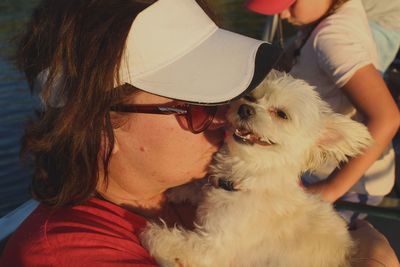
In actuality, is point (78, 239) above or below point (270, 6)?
below

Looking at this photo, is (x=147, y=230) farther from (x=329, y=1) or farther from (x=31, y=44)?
(x=329, y=1)

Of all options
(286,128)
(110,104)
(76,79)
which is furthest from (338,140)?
(76,79)

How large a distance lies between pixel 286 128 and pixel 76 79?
1080mm

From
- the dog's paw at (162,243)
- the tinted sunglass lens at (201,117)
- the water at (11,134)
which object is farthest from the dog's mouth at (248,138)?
the water at (11,134)

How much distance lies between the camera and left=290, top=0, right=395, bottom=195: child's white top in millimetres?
3082

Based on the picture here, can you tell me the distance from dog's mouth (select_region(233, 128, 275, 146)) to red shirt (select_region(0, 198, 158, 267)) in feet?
2.10

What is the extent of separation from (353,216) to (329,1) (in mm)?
1572

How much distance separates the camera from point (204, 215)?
2.40m

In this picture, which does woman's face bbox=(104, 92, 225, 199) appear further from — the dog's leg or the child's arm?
the child's arm

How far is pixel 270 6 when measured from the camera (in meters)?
3.70

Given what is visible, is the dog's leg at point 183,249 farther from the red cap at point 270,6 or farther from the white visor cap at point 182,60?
the red cap at point 270,6

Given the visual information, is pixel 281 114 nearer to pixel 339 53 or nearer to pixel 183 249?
pixel 183 249

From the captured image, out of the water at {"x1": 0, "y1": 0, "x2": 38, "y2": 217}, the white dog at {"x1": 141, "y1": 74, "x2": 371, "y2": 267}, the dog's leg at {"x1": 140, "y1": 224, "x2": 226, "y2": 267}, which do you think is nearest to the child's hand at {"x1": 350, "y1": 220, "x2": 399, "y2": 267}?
the white dog at {"x1": 141, "y1": 74, "x2": 371, "y2": 267}

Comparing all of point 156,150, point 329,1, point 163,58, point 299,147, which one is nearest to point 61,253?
point 156,150
